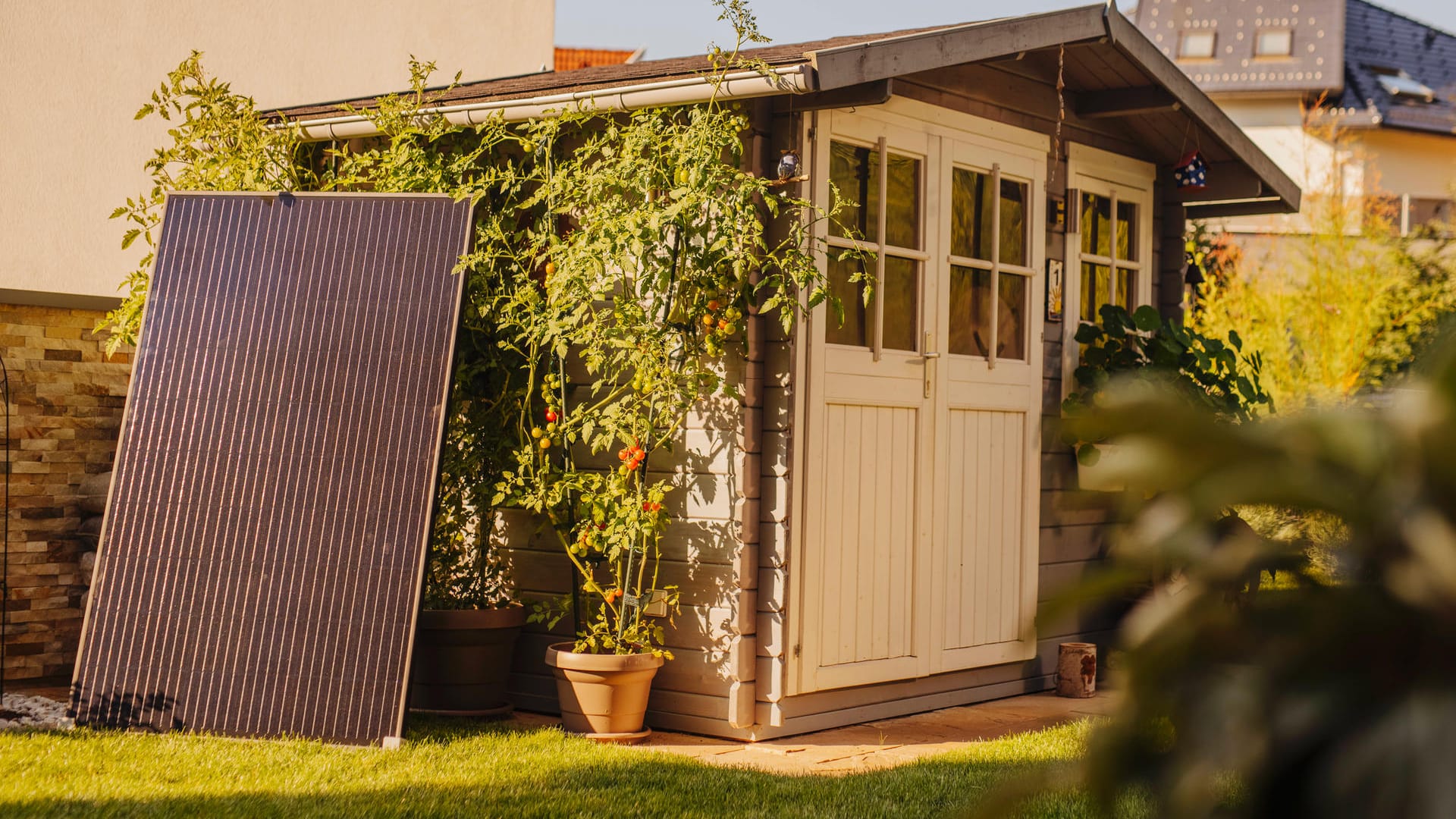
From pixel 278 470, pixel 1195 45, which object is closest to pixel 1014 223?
pixel 278 470

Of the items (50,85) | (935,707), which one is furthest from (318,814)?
(50,85)

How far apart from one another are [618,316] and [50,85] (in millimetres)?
3313

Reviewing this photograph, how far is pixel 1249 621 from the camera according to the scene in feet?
2.89

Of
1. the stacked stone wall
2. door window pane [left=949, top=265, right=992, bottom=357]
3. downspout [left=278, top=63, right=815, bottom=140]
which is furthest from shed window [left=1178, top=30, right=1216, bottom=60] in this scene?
the stacked stone wall

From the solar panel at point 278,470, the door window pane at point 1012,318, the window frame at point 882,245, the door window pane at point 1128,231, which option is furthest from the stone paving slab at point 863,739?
the door window pane at point 1128,231

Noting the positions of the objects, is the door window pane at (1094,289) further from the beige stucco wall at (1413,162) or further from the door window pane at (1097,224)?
the beige stucco wall at (1413,162)

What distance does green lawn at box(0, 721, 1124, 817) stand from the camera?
3809 mm

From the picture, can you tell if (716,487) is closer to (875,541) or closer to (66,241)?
(875,541)

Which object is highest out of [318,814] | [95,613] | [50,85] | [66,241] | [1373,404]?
[50,85]

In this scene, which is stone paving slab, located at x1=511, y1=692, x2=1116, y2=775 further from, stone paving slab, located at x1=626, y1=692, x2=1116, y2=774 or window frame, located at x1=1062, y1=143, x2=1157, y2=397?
window frame, located at x1=1062, y1=143, x2=1157, y2=397

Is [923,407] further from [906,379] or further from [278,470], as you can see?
[278,470]

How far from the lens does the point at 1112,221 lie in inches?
289

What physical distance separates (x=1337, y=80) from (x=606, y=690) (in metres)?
25.7

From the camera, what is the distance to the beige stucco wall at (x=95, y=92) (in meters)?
6.48
